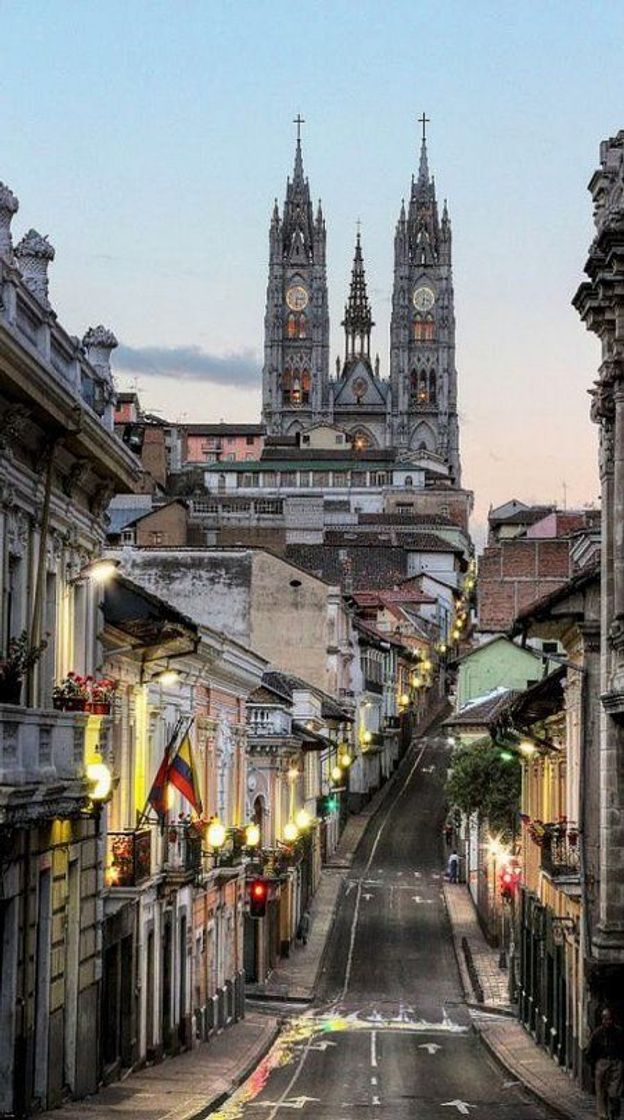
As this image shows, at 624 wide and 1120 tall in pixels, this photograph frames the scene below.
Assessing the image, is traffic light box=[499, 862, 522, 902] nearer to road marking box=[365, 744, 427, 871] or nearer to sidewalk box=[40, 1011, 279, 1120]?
sidewalk box=[40, 1011, 279, 1120]

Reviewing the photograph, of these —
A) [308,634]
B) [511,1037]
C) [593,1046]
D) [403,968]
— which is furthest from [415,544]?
[593,1046]

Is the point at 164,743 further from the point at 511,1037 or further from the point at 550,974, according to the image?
the point at 511,1037

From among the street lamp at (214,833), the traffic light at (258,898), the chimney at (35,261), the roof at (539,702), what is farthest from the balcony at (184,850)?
the chimney at (35,261)

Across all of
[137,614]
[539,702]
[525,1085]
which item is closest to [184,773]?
[137,614]

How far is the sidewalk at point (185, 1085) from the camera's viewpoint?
1177 inches

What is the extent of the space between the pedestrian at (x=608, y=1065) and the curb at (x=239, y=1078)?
6.17 metres

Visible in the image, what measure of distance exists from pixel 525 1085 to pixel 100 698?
50.0 feet

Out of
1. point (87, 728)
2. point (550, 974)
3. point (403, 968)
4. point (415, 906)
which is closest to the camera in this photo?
point (87, 728)

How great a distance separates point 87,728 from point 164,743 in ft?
47.0

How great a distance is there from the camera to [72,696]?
90.9ft

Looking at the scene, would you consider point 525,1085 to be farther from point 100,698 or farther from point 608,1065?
point 100,698

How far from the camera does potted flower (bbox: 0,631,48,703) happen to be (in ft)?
74.6

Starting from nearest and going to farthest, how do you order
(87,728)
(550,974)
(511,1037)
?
(87,728), (550,974), (511,1037)

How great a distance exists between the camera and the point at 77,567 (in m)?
30.7
